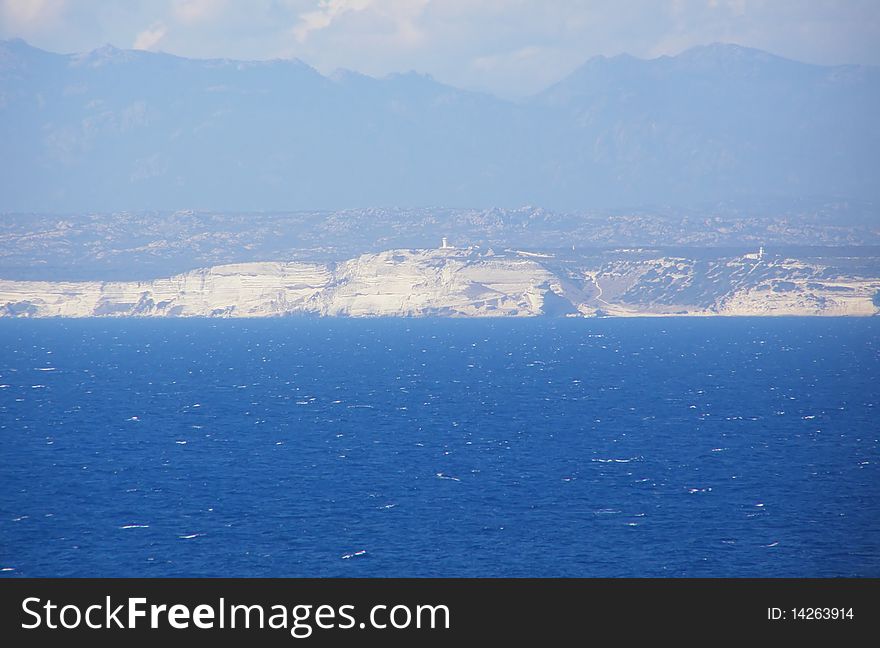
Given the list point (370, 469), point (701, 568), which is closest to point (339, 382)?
point (370, 469)

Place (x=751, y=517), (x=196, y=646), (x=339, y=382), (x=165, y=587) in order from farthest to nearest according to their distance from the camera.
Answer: (x=339, y=382)
(x=751, y=517)
(x=165, y=587)
(x=196, y=646)

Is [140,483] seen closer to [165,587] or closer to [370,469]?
[370,469]

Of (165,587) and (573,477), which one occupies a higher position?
(573,477)

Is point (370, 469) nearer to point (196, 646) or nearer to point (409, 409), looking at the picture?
point (409, 409)

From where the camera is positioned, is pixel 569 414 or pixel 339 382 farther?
pixel 339 382

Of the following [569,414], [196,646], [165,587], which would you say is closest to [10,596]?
[165,587]

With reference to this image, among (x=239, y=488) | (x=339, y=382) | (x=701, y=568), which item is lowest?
(x=701, y=568)

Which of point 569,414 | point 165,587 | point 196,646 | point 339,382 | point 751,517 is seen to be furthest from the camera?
point 339,382
